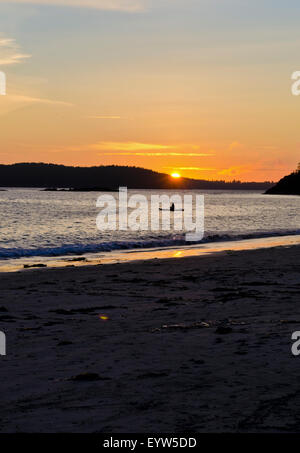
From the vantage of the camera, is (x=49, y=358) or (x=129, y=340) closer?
(x=49, y=358)

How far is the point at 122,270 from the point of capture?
20.7m

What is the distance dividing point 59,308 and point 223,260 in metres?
12.8

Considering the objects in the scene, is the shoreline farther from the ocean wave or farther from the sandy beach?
the sandy beach

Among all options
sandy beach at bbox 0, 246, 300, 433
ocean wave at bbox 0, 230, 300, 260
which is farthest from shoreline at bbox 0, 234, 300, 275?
sandy beach at bbox 0, 246, 300, 433

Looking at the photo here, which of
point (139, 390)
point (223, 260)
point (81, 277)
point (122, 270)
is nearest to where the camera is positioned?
point (139, 390)

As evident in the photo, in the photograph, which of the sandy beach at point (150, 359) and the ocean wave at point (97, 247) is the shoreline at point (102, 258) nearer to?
the ocean wave at point (97, 247)

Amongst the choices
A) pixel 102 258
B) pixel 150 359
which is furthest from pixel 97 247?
pixel 150 359

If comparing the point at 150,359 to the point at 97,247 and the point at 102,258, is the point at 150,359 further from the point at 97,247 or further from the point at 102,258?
the point at 97,247

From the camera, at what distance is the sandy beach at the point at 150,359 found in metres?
5.84

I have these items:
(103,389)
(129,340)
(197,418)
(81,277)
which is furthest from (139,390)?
(81,277)

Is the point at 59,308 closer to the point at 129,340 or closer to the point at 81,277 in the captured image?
the point at 129,340

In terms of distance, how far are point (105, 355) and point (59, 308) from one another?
451 centimetres

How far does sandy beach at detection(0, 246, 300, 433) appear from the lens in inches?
230

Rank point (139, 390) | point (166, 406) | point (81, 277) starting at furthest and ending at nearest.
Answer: point (81, 277), point (139, 390), point (166, 406)
